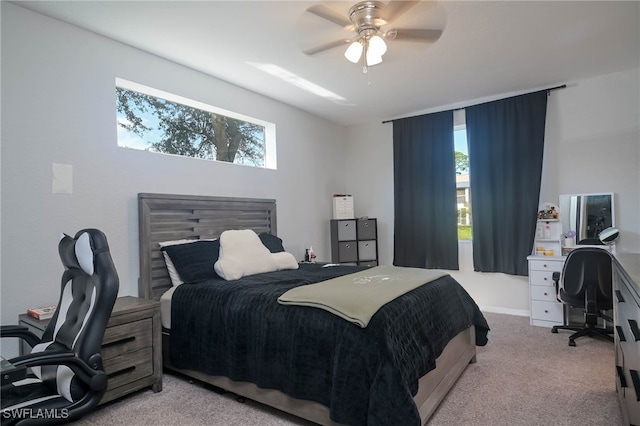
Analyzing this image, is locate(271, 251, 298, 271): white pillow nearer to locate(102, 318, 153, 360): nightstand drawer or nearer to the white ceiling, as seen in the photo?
locate(102, 318, 153, 360): nightstand drawer

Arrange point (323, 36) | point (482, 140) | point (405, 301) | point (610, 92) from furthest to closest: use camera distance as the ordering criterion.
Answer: point (482, 140) → point (610, 92) → point (323, 36) → point (405, 301)

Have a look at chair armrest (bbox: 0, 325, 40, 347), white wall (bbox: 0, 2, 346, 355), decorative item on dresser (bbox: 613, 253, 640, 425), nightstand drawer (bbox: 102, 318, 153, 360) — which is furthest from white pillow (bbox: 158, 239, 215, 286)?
decorative item on dresser (bbox: 613, 253, 640, 425)

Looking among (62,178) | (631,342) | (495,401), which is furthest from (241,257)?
(631,342)

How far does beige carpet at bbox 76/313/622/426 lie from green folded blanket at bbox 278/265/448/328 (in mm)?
726

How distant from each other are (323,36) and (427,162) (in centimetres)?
255

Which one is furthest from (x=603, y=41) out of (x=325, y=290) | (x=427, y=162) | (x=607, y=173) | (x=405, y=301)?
(x=325, y=290)

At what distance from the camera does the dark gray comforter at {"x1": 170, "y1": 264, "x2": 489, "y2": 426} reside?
1.70 meters

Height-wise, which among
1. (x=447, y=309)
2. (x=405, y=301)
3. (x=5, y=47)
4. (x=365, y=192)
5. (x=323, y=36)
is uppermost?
(x=323, y=36)

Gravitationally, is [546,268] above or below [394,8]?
below

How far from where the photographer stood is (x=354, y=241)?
492 centimetres

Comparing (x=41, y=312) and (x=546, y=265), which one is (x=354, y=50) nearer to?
(x=41, y=312)

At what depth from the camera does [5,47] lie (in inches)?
89.5

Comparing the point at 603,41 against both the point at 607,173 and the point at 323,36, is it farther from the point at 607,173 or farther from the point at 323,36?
the point at 323,36

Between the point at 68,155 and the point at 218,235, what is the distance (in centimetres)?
138
